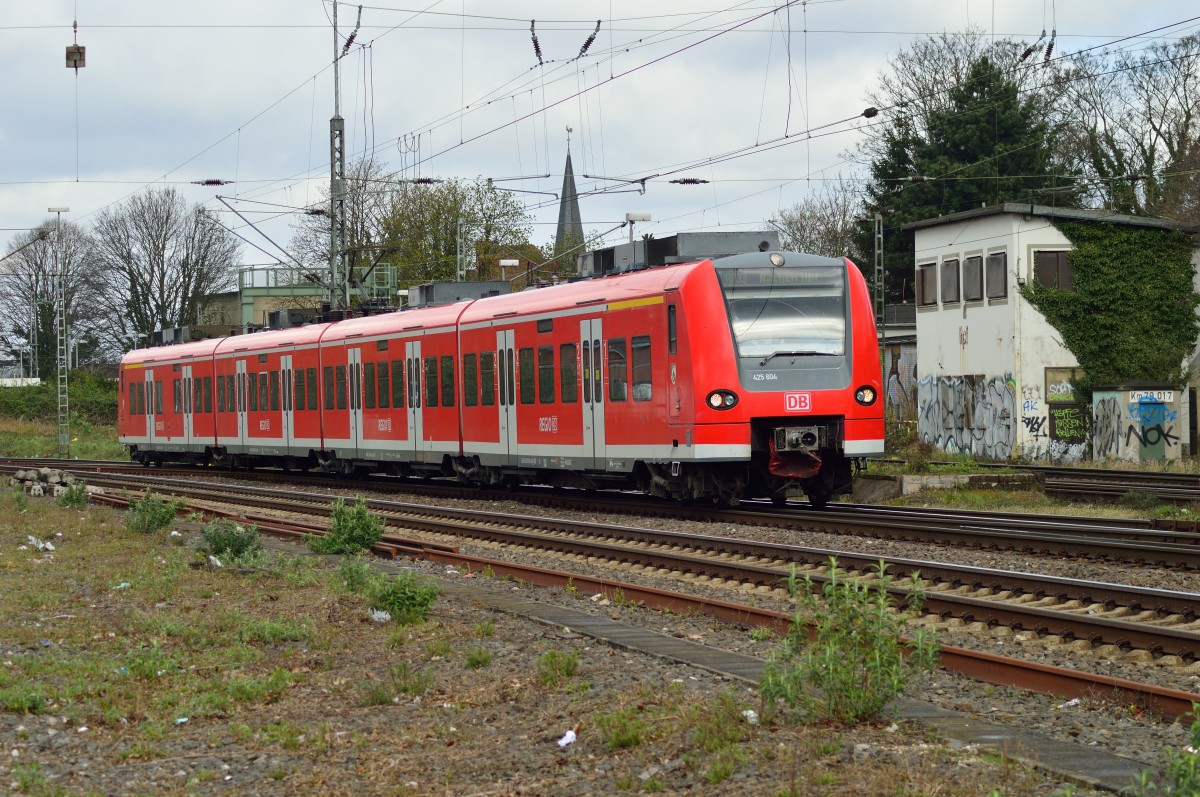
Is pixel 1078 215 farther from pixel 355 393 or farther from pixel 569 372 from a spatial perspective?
pixel 569 372

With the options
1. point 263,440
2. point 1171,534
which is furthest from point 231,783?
point 263,440

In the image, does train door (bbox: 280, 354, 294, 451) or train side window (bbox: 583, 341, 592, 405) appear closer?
train side window (bbox: 583, 341, 592, 405)

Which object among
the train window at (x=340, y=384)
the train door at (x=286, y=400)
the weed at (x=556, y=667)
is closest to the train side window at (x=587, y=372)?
the train window at (x=340, y=384)

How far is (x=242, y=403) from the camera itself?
34656 mm

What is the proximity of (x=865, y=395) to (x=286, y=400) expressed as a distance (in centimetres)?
1732

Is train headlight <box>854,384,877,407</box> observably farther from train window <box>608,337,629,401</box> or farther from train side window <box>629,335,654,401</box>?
train window <box>608,337,629,401</box>

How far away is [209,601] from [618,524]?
7344mm

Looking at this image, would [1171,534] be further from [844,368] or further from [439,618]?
[439,618]

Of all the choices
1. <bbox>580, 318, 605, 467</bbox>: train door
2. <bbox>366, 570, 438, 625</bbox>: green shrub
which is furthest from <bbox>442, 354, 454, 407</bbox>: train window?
<bbox>366, 570, 438, 625</bbox>: green shrub

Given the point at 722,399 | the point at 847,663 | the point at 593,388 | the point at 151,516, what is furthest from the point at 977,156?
the point at 847,663

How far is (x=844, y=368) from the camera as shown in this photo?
18453 millimetres

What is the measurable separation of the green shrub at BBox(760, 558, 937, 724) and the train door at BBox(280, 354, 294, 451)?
85.0 feet

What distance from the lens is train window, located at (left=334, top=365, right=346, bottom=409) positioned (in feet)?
96.2

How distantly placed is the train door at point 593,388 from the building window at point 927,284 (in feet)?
67.8
